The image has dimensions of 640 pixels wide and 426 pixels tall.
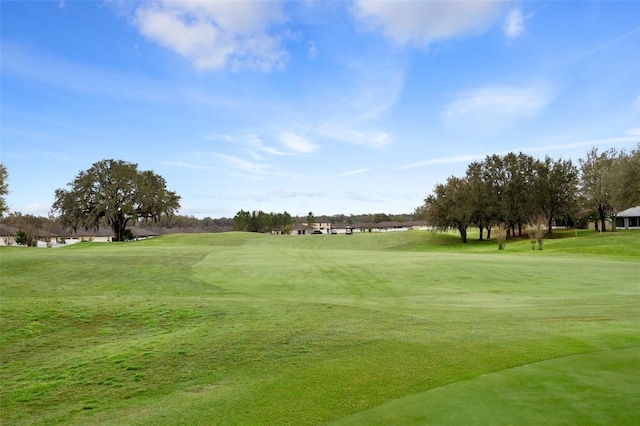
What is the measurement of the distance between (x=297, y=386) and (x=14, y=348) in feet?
24.3

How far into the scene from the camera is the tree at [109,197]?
70.0 meters

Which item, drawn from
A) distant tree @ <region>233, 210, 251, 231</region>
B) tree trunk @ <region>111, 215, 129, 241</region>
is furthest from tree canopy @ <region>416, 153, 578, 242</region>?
distant tree @ <region>233, 210, 251, 231</region>

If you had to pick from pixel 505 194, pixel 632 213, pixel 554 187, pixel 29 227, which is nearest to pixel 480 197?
pixel 505 194

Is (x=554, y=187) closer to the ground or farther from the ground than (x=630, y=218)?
farther from the ground

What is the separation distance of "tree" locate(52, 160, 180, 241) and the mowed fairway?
54265 millimetres

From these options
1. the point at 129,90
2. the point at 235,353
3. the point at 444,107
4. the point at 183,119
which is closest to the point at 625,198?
the point at 444,107

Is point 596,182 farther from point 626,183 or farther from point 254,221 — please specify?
point 254,221

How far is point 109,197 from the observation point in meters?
70.0

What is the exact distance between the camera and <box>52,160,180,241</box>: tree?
70000 millimetres

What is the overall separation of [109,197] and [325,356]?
233ft

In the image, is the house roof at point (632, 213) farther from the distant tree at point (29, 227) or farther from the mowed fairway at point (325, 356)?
the distant tree at point (29, 227)

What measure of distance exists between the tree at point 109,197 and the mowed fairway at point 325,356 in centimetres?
5426

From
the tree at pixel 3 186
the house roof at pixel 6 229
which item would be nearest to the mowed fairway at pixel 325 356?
the tree at pixel 3 186

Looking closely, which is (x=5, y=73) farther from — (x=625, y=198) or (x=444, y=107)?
(x=625, y=198)
